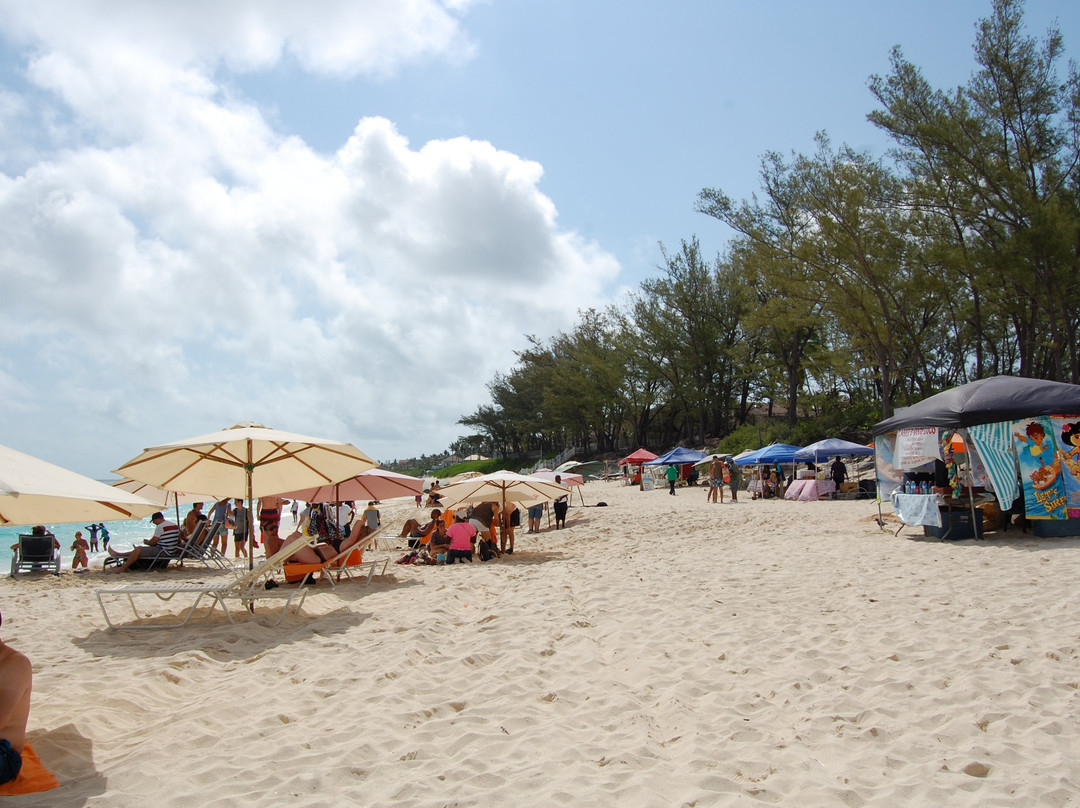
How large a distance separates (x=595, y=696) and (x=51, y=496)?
9.72 ft

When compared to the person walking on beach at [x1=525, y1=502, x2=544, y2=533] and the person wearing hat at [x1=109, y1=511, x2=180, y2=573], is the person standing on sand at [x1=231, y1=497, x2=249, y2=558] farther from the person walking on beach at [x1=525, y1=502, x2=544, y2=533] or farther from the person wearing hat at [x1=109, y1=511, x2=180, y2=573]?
the person walking on beach at [x1=525, y1=502, x2=544, y2=533]

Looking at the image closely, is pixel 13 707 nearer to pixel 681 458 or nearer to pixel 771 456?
pixel 771 456

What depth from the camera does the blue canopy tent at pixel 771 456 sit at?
2214 centimetres

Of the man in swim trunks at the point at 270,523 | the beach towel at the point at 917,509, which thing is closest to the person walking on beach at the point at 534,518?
the man in swim trunks at the point at 270,523

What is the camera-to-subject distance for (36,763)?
2957 mm

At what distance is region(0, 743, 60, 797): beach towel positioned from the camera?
9.14 feet

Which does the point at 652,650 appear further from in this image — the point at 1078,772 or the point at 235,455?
the point at 235,455

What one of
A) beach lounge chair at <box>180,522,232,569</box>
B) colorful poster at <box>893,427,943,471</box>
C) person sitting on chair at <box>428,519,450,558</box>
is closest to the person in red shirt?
person sitting on chair at <box>428,519,450,558</box>

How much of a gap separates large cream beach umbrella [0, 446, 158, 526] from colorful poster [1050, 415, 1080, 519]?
10.7m

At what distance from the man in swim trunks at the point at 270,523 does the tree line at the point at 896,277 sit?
19.6 metres

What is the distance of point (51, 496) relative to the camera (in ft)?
9.85

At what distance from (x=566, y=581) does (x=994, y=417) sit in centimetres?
657

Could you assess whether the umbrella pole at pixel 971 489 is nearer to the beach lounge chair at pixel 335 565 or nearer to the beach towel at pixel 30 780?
the beach lounge chair at pixel 335 565

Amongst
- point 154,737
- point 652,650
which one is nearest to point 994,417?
point 652,650
